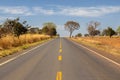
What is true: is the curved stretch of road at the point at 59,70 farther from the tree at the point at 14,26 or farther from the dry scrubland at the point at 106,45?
the tree at the point at 14,26

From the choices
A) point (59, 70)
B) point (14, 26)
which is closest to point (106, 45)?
point (14, 26)

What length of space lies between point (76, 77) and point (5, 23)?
34.7m

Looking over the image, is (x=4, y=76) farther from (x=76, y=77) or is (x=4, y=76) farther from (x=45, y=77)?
(x=76, y=77)

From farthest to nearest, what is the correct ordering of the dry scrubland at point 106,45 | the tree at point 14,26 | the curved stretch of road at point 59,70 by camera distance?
the tree at point 14,26 → the dry scrubland at point 106,45 → the curved stretch of road at point 59,70

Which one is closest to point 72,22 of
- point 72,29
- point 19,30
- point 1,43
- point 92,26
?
point 72,29

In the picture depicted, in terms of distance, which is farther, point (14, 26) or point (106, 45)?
point (14, 26)

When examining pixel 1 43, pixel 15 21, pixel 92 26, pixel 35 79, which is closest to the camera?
pixel 35 79

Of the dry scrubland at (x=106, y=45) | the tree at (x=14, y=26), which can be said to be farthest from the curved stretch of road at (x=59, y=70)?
the tree at (x=14, y=26)

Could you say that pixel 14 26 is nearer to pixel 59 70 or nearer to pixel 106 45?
pixel 106 45

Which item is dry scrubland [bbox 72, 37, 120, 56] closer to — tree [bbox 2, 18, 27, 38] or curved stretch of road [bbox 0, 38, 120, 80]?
curved stretch of road [bbox 0, 38, 120, 80]

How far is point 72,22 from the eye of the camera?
167m

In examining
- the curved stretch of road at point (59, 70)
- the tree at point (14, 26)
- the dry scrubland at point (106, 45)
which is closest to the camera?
the curved stretch of road at point (59, 70)

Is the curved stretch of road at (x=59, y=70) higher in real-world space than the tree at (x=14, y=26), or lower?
lower

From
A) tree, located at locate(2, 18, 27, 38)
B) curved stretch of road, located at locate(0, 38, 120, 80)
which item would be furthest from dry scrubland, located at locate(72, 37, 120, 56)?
tree, located at locate(2, 18, 27, 38)
